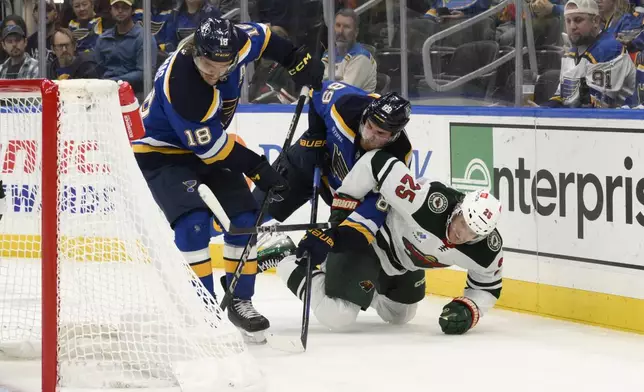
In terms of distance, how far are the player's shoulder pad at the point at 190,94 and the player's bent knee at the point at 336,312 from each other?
2.94ft

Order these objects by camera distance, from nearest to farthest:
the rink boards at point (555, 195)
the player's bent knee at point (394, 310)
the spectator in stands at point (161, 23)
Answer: the rink boards at point (555, 195) < the player's bent knee at point (394, 310) < the spectator in stands at point (161, 23)

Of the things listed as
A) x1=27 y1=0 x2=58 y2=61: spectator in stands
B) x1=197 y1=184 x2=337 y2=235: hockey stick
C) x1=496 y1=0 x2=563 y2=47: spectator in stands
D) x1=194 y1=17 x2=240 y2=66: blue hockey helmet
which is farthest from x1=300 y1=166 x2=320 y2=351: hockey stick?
x1=27 y1=0 x2=58 y2=61: spectator in stands

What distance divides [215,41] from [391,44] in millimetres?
1911

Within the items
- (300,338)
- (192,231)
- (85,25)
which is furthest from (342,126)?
(85,25)

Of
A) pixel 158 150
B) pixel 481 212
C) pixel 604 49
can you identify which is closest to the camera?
pixel 481 212

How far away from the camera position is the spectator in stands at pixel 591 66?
15.1 feet

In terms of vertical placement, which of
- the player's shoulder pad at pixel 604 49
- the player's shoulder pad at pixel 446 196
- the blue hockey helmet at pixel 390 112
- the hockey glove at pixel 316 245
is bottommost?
the hockey glove at pixel 316 245

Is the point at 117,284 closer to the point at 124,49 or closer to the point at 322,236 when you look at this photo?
the point at 322,236

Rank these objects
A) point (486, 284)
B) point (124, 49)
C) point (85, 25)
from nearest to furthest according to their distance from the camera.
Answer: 1. point (486, 284)
2. point (124, 49)
3. point (85, 25)

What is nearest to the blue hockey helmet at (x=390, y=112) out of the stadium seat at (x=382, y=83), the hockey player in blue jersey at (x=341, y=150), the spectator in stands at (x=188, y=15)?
the hockey player in blue jersey at (x=341, y=150)

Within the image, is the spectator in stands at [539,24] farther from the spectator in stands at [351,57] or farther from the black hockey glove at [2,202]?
the black hockey glove at [2,202]

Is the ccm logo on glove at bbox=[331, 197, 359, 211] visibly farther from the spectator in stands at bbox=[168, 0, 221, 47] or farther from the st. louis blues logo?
the spectator in stands at bbox=[168, 0, 221, 47]

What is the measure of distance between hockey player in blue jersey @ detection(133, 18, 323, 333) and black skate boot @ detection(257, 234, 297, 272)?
1.76ft

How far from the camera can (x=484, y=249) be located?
441 cm
